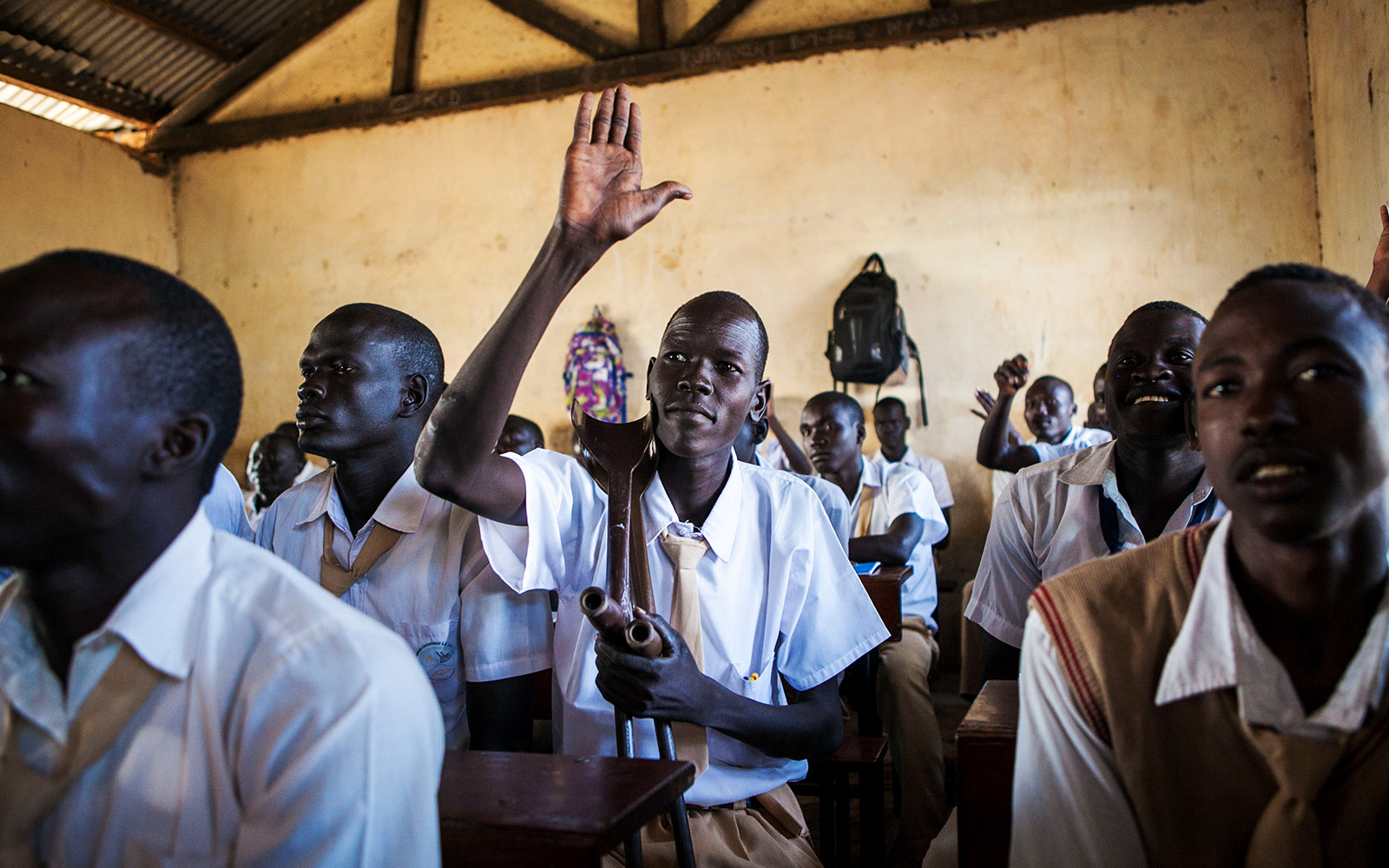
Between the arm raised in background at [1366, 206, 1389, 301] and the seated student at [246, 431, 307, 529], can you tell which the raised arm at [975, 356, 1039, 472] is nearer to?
the arm raised in background at [1366, 206, 1389, 301]

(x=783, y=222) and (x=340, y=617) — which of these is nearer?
(x=340, y=617)

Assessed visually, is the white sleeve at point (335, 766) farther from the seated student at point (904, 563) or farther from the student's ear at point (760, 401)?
the seated student at point (904, 563)

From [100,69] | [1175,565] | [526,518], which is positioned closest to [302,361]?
[526,518]

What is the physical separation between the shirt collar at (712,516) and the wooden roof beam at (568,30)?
535 cm

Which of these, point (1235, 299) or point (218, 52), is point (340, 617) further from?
point (218, 52)

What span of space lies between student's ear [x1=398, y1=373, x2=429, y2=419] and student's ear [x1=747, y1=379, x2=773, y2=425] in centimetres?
74

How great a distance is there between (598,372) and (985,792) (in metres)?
5.26

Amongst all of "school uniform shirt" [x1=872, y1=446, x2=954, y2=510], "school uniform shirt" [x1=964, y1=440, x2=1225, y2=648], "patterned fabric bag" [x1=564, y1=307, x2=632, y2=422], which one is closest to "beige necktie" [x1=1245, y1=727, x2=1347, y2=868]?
"school uniform shirt" [x1=964, y1=440, x2=1225, y2=648]

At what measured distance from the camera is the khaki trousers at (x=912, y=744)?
298cm

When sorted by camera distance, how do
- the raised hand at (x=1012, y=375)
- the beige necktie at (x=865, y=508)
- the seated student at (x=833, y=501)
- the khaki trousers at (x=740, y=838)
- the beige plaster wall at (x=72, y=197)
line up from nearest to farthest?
the khaki trousers at (x=740, y=838) < the seated student at (x=833, y=501) < the raised hand at (x=1012, y=375) < the beige necktie at (x=865, y=508) < the beige plaster wall at (x=72, y=197)

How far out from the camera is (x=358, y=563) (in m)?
1.95

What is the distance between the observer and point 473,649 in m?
1.87

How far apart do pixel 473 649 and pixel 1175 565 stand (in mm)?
1279

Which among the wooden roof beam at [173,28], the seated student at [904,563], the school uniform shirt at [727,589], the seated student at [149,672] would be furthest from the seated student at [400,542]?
the wooden roof beam at [173,28]
